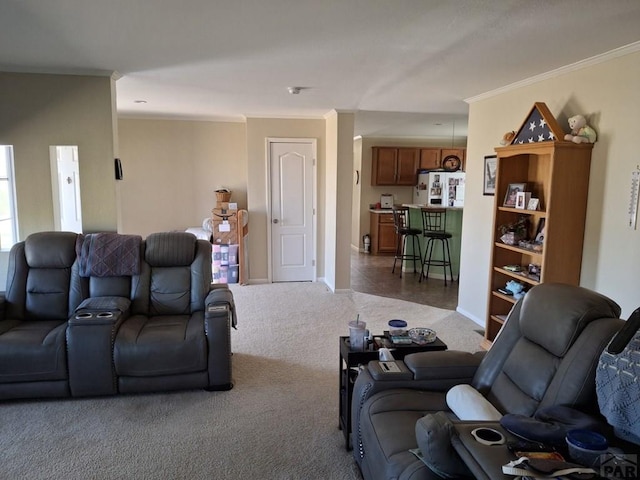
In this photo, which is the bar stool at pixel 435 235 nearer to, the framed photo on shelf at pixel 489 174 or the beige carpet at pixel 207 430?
the framed photo on shelf at pixel 489 174

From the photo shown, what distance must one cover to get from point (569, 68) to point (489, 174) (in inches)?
49.9

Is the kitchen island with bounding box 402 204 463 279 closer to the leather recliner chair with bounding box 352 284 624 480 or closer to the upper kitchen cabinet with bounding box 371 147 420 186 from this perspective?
the upper kitchen cabinet with bounding box 371 147 420 186

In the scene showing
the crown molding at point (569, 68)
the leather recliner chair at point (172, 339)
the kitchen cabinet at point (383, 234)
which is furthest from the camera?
the kitchen cabinet at point (383, 234)

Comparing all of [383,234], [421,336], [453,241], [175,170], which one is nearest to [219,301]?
[421,336]

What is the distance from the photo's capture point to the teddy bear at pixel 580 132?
3139mm

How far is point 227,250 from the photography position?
629 cm

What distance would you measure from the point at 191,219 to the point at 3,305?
367cm

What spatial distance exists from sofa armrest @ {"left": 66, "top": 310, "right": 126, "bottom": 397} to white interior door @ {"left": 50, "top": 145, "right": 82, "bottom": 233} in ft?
4.62

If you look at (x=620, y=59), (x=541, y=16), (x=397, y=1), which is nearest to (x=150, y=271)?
(x=397, y=1)

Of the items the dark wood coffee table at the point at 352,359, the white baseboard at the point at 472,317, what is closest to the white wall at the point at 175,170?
the white baseboard at the point at 472,317

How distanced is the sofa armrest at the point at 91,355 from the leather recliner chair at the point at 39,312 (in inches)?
2.5

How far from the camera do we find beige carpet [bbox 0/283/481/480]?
7.61 feet

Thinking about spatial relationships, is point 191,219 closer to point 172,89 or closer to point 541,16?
point 172,89

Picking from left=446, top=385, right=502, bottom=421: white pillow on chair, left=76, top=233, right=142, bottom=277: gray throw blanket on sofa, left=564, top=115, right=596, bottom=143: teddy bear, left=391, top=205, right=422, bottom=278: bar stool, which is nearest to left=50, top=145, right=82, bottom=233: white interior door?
left=76, top=233, right=142, bottom=277: gray throw blanket on sofa
